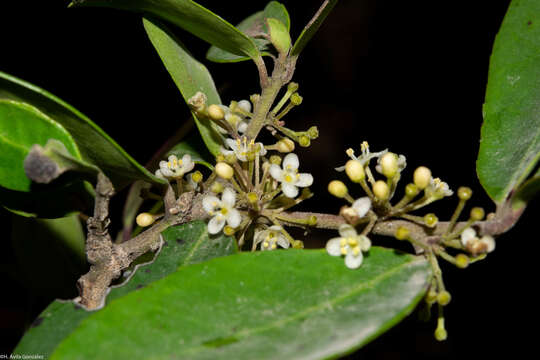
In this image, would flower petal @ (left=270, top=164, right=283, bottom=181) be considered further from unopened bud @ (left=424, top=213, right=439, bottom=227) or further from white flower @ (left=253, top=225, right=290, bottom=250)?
unopened bud @ (left=424, top=213, right=439, bottom=227)

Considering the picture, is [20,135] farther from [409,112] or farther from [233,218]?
[409,112]

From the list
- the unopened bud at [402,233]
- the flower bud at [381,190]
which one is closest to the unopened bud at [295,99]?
the flower bud at [381,190]

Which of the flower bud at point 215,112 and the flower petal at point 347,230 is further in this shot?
the flower bud at point 215,112

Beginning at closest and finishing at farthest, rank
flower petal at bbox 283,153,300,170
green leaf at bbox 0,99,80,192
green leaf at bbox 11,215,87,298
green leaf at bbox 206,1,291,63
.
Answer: green leaf at bbox 0,99,80,192 < flower petal at bbox 283,153,300,170 < green leaf at bbox 206,1,291,63 < green leaf at bbox 11,215,87,298

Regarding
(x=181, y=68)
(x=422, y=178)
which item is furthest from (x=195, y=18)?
(x=422, y=178)

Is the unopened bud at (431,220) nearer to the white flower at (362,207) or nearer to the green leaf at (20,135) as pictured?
the white flower at (362,207)

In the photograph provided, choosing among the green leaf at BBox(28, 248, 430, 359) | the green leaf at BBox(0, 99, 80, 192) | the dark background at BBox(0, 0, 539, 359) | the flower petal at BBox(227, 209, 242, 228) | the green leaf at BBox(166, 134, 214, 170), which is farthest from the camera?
the dark background at BBox(0, 0, 539, 359)

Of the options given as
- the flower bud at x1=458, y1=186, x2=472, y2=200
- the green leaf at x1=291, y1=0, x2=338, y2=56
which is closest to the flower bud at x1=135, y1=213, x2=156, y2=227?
the green leaf at x1=291, y1=0, x2=338, y2=56
